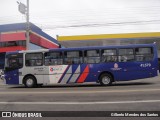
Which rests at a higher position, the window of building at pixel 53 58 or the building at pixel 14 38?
the building at pixel 14 38

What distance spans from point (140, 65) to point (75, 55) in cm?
416

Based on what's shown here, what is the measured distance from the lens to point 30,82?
68.5ft

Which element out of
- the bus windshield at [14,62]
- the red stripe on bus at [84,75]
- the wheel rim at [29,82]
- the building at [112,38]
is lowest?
the wheel rim at [29,82]

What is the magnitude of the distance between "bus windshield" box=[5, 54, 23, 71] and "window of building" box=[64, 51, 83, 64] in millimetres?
3115

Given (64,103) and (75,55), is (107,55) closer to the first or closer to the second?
(75,55)

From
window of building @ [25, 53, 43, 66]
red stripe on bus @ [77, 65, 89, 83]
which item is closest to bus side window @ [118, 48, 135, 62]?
red stripe on bus @ [77, 65, 89, 83]

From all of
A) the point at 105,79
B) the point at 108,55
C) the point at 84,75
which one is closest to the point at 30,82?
the point at 84,75

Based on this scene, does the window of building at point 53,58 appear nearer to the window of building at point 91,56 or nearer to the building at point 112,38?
the window of building at point 91,56

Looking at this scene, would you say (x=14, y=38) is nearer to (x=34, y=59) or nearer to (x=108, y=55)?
(x=34, y=59)

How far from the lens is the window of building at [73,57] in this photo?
20.2m

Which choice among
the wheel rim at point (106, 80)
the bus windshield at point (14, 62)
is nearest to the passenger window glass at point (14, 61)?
the bus windshield at point (14, 62)

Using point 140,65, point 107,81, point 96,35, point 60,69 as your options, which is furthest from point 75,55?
point 96,35

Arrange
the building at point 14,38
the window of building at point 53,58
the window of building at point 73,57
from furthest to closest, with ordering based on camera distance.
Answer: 1. the building at point 14,38
2. the window of building at point 53,58
3. the window of building at point 73,57

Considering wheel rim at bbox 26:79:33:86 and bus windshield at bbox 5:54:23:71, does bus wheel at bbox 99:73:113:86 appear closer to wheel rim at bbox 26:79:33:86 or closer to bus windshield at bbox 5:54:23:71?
wheel rim at bbox 26:79:33:86
